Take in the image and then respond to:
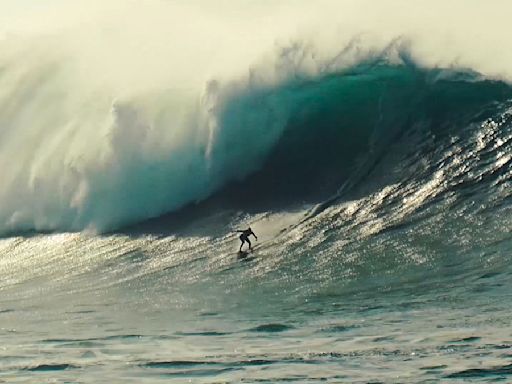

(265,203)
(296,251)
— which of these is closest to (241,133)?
(265,203)

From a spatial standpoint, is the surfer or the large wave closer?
the surfer

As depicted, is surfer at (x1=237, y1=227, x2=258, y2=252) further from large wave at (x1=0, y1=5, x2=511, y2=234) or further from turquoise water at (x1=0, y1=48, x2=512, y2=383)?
large wave at (x1=0, y1=5, x2=511, y2=234)

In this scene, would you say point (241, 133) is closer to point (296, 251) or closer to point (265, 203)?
point (265, 203)

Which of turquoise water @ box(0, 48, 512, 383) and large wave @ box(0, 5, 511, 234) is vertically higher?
large wave @ box(0, 5, 511, 234)

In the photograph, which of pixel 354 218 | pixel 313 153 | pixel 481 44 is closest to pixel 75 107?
pixel 313 153

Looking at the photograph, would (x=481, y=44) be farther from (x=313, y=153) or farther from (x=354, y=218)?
(x=354, y=218)
